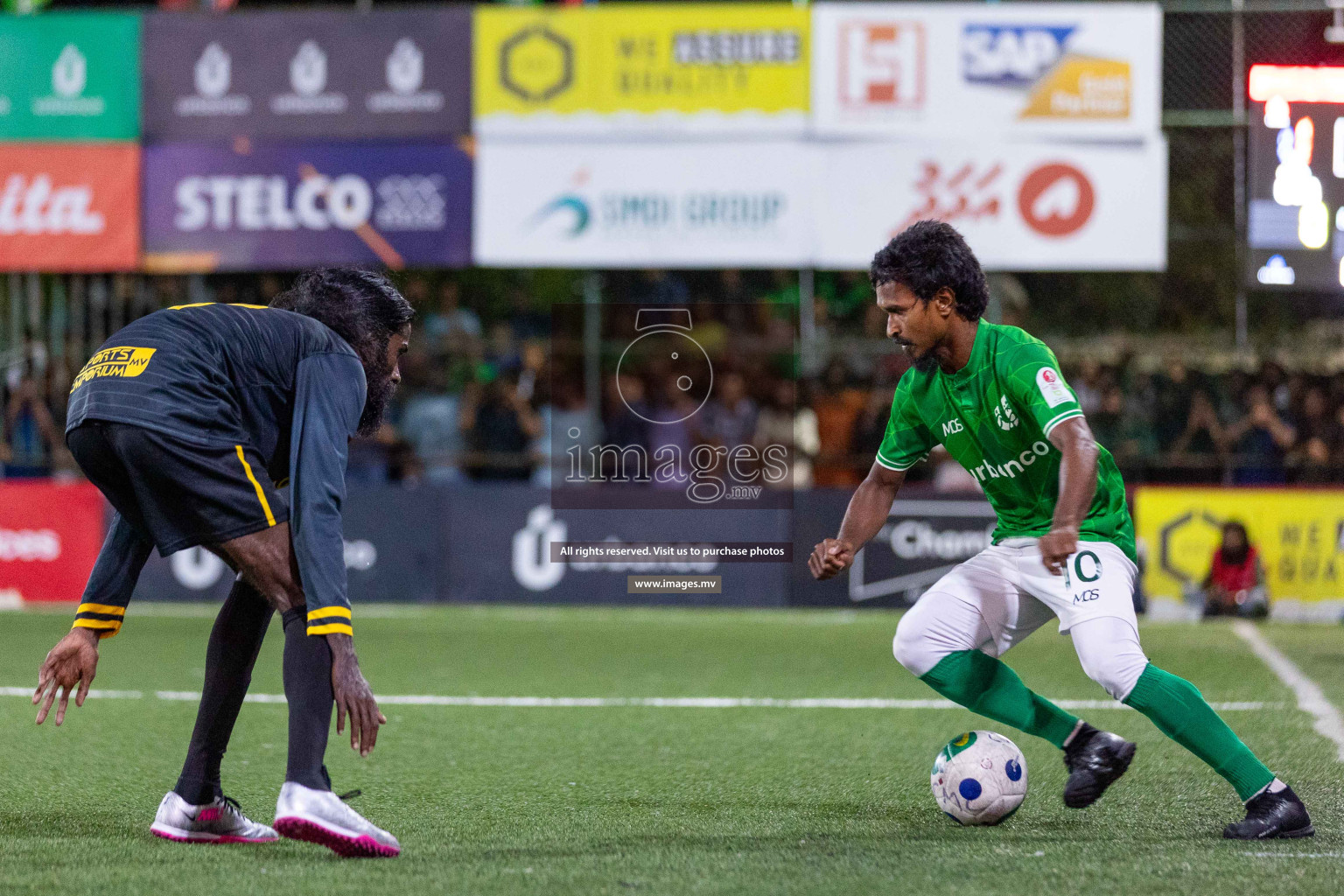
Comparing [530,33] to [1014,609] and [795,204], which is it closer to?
[795,204]

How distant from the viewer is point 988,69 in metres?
13.4

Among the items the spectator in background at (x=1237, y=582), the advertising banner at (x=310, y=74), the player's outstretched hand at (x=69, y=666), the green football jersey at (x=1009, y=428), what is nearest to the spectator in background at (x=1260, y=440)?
the spectator in background at (x=1237, y=582)

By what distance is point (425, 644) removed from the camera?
418 inches

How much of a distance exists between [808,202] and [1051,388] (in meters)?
8.99

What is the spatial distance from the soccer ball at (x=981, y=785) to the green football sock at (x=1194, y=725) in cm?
48

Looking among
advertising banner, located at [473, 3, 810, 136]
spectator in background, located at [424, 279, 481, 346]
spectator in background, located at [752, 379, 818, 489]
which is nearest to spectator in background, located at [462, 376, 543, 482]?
spectator in background, located at [424, 279, 481, 346]

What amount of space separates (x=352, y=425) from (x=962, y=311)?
6.62 feet

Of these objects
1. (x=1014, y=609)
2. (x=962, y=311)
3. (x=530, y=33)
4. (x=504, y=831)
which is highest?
(x=530, y=33)

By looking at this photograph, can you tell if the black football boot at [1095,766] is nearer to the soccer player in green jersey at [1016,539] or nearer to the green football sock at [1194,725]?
the soccer player in green jersey at [1016,539]

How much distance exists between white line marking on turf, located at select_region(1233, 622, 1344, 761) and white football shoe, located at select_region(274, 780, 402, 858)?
4.06m

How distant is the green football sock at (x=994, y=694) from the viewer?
516 centimetres

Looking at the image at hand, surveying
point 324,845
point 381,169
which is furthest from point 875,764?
point 381,169

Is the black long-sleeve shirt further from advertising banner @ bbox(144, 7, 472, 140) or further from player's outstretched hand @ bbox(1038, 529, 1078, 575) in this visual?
advertising banner @ bbox(144, 7, 472, 140)

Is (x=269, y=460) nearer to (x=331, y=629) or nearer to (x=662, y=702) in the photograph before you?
(x=331, y=629)
